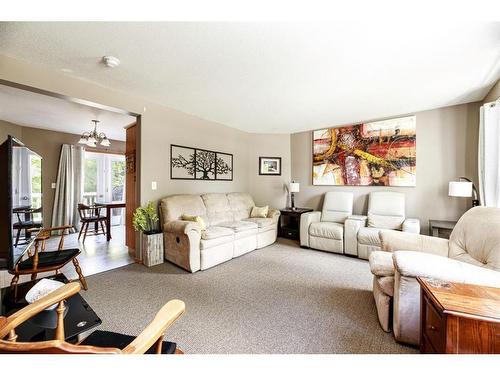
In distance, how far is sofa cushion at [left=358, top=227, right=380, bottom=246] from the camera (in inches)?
124

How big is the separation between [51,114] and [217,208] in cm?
341

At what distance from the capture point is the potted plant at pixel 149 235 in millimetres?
2977

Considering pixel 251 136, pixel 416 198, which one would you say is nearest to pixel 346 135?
pixel 416 198

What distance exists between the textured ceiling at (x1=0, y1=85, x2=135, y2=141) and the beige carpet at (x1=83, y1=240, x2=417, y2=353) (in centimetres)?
270

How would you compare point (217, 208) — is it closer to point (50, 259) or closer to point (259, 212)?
point (259, 212)

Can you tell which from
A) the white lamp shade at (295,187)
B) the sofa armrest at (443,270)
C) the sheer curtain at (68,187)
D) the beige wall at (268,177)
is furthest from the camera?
the beige wall at (268,177)

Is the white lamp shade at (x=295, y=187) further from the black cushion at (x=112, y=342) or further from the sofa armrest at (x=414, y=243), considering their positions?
the black cushion at (x=112, y=342)

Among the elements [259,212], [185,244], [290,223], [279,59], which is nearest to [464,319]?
[279,59]

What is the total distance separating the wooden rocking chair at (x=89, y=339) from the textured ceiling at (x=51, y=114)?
3.34m

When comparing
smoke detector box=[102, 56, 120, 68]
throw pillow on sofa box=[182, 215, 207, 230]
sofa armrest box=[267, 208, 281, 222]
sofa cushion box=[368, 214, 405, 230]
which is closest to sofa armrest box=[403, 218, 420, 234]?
sofa cushion box=[368, 214, 405, 230]

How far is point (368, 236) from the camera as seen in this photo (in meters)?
3.20

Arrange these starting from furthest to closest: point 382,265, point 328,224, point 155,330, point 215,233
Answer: point 328,224
point 215,233
point 382,265
point 155,330

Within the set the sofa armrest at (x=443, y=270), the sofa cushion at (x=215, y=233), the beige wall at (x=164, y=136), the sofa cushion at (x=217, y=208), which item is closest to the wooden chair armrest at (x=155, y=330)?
A: the sofa armrest at (x=443, y=270)

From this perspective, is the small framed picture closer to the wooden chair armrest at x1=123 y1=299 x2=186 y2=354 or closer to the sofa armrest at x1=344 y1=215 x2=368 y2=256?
the sofa armrest at x1=344 y1=215 x2=368 y2=256
